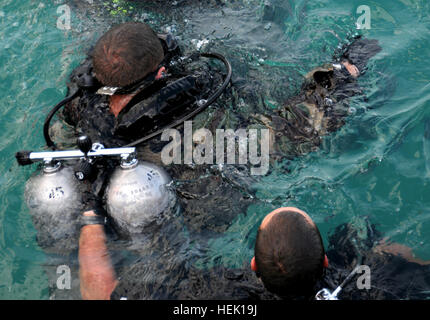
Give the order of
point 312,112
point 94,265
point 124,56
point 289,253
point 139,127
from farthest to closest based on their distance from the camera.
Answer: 1. point 312,112
2. point 139,127
3. point 124,56
4. point 94,265
5. point 289,253

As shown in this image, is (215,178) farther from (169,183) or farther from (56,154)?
(56,154)

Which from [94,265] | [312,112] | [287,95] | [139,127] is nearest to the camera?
[94,265]

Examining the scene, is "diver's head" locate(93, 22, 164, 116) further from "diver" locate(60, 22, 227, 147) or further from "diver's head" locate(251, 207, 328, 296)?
"diver's head" locate(251, 207, 328, 296)

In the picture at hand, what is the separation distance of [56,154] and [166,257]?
113 centimetres

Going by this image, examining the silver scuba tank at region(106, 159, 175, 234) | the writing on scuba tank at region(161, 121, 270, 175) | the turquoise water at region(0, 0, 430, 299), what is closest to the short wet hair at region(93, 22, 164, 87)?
the writing on scuba tank at region(161, 121, 270, 175)

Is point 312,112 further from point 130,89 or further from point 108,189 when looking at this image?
point 108,189

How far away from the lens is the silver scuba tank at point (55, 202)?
10.5 feet

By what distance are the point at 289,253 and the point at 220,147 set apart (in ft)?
5.16

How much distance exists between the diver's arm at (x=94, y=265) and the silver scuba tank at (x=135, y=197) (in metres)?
0.21

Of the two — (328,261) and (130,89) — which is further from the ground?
(130,89)

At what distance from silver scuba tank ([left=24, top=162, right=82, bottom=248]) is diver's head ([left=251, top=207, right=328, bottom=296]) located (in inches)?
59.0

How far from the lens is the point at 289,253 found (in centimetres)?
241

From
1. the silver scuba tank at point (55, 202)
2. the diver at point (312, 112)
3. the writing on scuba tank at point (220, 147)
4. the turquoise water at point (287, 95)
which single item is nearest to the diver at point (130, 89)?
the writing on scuba tank at point (220, 147)

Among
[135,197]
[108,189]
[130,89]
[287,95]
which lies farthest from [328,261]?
[130,89]
